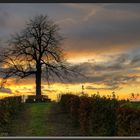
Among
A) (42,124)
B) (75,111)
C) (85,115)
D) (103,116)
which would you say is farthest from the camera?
(42,124)

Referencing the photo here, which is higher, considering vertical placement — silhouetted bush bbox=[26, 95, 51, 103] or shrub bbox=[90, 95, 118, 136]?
silhouetted bush bbox=[26, 95, 51, 103]

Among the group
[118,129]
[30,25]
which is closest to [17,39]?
[30,25]

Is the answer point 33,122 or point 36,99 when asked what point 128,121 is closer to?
point 33,122

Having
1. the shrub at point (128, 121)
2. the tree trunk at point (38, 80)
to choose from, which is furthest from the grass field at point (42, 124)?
the shrub at point (128, 121)

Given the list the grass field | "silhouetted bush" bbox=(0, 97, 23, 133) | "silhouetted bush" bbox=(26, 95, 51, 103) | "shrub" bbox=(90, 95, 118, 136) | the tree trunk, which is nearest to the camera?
"shrub" bbox=(90, 95, 118, 136)

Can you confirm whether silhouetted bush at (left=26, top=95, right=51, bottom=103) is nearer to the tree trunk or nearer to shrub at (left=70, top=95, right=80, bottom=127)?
the tree trunk

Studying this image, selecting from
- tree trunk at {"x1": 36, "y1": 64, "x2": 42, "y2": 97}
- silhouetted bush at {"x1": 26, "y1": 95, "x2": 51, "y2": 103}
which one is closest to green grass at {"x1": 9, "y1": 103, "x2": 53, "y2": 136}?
tree trunk at {"x1": 36, "y1": 64, "x2": 42, "y2": 97}

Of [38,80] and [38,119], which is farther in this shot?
[38,80]

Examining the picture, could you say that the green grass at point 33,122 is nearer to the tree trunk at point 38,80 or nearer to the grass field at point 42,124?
the grass field at point 42,124

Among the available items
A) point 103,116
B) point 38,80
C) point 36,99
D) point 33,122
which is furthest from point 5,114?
point 38,80

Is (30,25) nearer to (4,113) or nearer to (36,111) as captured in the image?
(36,111)

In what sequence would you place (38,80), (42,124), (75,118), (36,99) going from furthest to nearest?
(38,80) → (36,99) → (42,124) → (75,118)

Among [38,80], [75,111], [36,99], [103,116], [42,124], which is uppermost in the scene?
[38,80]

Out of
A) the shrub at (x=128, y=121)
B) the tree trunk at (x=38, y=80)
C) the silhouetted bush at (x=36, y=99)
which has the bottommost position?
the shrub at (x=128, y=121)
